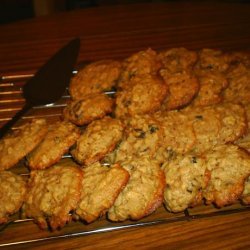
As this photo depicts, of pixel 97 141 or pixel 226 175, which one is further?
pixel 97 141

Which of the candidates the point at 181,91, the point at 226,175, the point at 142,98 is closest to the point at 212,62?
the point at 181,91

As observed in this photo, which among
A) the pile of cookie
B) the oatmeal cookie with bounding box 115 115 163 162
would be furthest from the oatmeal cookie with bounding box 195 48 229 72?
the oatmeal cookie with bounding box 115 115 163 162

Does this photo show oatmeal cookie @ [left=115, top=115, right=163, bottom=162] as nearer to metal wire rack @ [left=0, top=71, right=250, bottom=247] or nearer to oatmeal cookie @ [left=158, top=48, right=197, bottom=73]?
metal wire rack @ [left=0, top=71, right=250, bottom=247]

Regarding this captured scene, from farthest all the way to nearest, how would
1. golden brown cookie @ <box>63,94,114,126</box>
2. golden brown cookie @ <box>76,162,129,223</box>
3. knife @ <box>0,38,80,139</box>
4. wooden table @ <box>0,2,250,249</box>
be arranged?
wooden table @ <box>0,2,250,249</box>
knife @ <box>0,38,80,139</box>
golden brown cookie @ <box>63,94,114,126</box>
golden brown cookie @ <box>76,162,129,223</box>

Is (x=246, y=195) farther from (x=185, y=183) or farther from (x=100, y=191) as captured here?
(x=100, y=191)

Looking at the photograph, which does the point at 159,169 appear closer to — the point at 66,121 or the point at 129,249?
the point at 129,249

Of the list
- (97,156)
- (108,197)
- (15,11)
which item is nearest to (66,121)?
(97,156)
